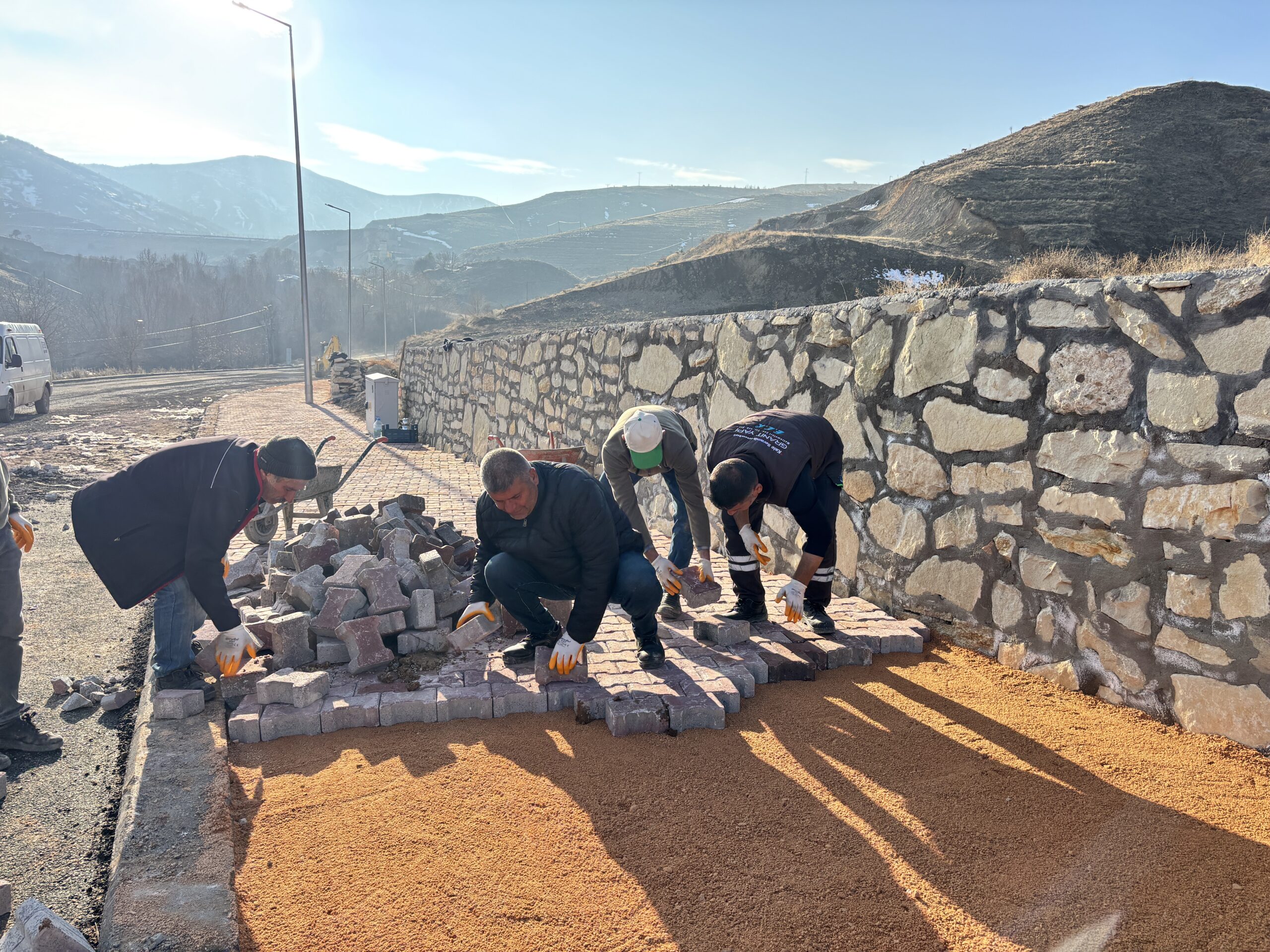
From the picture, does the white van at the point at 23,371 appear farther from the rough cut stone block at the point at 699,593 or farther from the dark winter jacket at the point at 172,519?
the rough cut stone block at the point at 699,593

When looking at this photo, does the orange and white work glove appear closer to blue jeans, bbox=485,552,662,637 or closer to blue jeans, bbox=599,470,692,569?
blue jeans, bbox=485,552,662,637

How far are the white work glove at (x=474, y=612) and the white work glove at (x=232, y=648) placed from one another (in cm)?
97

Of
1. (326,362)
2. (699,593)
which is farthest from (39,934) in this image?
(326,362)

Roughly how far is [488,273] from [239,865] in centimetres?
8813

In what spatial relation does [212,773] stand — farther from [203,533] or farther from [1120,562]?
[1120,562]

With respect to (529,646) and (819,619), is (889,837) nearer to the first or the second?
(819,619)

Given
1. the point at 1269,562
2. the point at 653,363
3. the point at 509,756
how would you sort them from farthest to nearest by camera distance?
the point at 653,363, the point at 509,756, the point at 1269,562

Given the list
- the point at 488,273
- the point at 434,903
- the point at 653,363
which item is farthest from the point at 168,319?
the point at 434,903

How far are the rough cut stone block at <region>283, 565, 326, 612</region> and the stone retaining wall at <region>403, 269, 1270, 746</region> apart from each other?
3031mm

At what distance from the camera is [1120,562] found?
121 inches

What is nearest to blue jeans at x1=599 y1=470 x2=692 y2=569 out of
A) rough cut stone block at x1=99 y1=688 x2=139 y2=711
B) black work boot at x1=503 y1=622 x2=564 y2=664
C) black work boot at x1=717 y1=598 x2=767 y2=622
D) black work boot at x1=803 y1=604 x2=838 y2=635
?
black work boot at x1=717 y1=598 x2=767 y2=622

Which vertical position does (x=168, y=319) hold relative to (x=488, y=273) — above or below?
below

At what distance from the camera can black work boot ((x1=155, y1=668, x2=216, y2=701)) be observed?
346 cm

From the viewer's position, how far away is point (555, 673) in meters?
3.48
